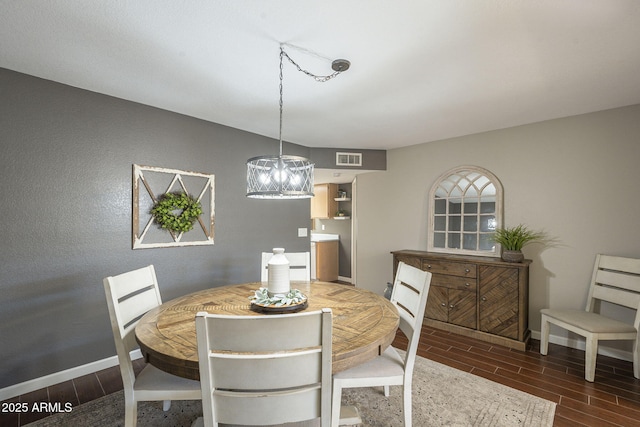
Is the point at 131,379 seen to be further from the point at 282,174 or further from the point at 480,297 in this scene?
the point at 480,297

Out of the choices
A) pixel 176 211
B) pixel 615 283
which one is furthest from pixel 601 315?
pixel 176 211

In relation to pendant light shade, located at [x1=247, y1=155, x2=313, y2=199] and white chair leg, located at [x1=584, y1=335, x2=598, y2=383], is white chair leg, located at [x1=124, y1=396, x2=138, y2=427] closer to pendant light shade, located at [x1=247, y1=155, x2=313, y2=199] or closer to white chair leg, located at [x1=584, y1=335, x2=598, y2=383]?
pendant light shade, located at [x1=247, y1=155, x2=313, y2=199]

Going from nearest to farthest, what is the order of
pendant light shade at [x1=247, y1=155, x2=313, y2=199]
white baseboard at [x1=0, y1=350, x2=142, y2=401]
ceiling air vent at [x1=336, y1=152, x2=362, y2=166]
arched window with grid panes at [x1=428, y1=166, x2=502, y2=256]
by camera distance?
pendant light shade at [x1=247, y1=155, x2=313, y2=199] → white baseboard at [x1=0, y1=350, x2=142, y2=401] → arched window with grid panes at [x1=428, y1=166, x2=502, y2=256] → ceiling air vent at [x1=336, y1=152, x2=362, y2=166]

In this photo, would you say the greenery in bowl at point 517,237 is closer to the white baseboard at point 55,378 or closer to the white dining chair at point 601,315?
the white dining chair at point 601,315

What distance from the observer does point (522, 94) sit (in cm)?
242

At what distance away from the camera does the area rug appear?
5.95 ft

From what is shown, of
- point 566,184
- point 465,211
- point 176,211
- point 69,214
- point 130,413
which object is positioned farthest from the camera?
point 465,211

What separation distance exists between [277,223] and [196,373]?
9.00ft

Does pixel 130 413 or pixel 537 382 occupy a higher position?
pixel 130 413

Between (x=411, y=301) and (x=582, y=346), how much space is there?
240 centimetres

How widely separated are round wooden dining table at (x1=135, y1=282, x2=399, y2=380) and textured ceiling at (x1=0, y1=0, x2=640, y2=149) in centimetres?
156

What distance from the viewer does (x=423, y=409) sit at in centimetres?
194

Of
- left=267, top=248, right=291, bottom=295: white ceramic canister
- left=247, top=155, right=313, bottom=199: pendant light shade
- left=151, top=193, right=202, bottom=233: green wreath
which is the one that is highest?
left=247, top=155, right=313, bottom=199: pendant light shade

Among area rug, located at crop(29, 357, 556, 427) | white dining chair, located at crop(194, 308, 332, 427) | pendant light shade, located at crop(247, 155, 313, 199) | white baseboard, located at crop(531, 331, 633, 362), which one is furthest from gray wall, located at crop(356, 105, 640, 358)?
white dining chair, located at crop(194, 308, 332, 427)
